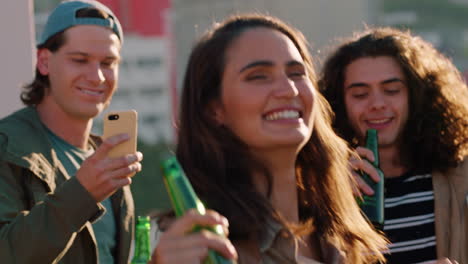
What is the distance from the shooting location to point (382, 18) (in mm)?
56688

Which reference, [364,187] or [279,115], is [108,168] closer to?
[279,115]

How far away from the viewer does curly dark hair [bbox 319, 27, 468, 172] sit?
3.69 m

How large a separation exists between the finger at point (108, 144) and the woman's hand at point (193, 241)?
40.5 inches

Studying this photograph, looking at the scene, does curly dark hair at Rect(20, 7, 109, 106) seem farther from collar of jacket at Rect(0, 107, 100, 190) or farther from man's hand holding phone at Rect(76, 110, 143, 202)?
man's hand holding phone at Rect(76, 110, 143, 202)

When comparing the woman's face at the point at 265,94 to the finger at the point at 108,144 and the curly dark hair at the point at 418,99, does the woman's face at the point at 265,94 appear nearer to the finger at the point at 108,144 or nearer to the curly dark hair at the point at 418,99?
the finger at the point at 108,144

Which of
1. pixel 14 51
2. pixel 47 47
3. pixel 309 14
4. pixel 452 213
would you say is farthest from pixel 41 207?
pixel 309 14

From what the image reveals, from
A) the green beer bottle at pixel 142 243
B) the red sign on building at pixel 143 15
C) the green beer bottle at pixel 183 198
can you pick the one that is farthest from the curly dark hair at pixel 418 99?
the red sign on building at pixel 143 15

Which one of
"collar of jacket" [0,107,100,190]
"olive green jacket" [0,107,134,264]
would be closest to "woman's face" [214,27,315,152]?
"olive green jacket" [0,107,134,264]

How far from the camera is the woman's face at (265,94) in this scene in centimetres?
235

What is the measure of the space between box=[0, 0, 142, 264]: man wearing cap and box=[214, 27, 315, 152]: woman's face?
0.55m

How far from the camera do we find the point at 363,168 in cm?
322

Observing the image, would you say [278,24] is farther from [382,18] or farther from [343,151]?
[382,18]

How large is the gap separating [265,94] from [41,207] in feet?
3.26

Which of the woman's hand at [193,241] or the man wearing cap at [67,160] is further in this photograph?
the man wearing cap at [67,160]
